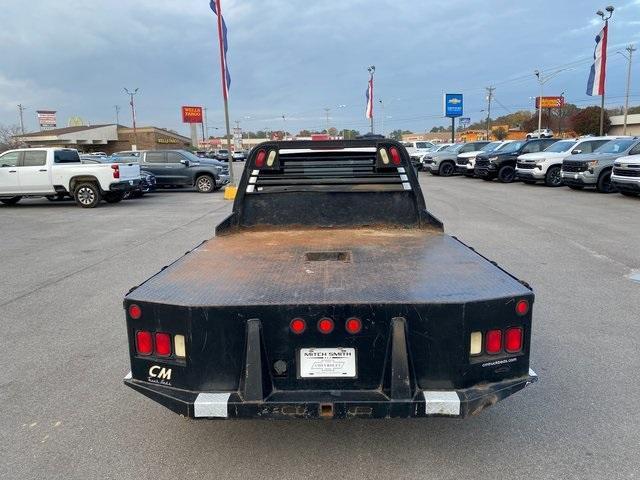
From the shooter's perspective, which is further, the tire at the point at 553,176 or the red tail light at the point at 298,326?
the tire at the point at 553,176

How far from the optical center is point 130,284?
273 inches

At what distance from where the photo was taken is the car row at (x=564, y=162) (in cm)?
1532

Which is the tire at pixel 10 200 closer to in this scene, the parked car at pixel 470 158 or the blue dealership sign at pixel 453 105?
the parked car at pixel 470 158

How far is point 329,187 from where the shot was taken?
4.72m

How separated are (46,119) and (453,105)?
7647cm

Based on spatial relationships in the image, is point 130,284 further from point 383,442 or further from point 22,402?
point 383,442

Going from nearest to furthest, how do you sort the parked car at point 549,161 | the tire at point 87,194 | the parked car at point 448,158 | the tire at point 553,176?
the tire at point 87,194 < the parked car at point 549,161 < the tire at point 553,176 < the parked car at point 448,158

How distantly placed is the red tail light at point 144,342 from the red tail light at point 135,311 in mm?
87

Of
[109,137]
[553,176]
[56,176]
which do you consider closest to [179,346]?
[56,176]

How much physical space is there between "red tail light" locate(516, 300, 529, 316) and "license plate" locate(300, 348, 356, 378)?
2.85 ft

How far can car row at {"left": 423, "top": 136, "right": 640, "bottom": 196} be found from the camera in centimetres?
1532

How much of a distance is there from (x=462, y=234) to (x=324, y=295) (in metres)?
8.16

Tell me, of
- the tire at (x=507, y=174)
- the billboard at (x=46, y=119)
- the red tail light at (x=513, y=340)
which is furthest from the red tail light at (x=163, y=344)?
the billboard at (x=46, y=119)

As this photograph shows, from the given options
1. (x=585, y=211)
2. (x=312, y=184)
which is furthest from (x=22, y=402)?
(x=585, y=211)
